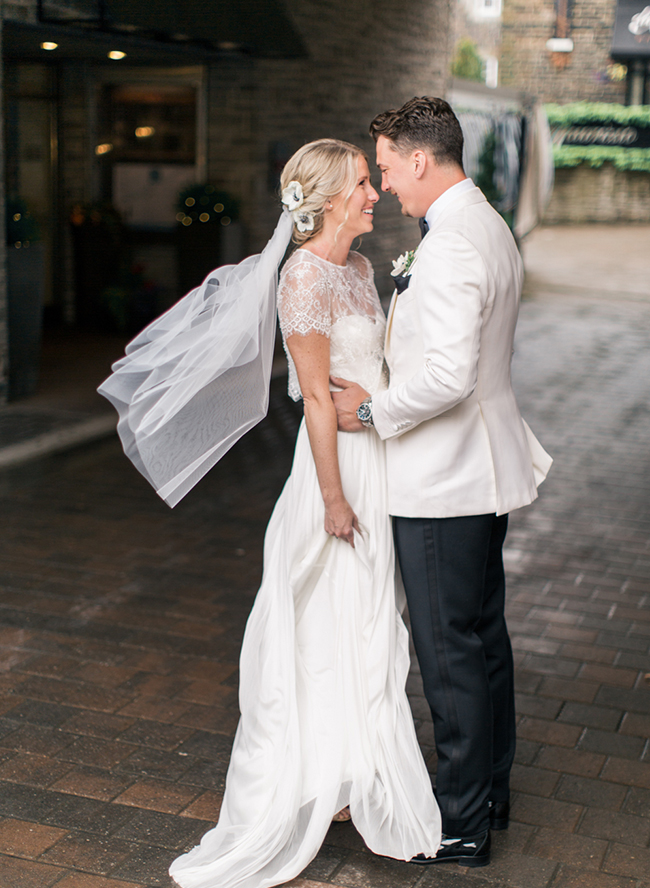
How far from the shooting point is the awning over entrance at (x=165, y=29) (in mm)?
8266

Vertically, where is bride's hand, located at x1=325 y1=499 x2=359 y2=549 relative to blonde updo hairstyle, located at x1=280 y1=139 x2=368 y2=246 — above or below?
below

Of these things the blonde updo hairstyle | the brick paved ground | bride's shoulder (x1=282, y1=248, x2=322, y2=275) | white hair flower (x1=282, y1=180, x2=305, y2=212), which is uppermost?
the blonde updo hairstyle

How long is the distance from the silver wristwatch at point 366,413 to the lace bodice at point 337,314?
0.39 feet

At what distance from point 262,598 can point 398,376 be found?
2.46 feet

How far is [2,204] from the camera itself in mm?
7590

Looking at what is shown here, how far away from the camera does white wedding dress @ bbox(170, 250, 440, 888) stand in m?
2.69

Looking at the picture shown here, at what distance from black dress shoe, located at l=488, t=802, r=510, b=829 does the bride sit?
0.89 ft

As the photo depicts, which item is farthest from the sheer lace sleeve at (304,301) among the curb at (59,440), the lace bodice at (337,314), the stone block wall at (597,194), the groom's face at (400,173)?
the stone block wall at (597,194)

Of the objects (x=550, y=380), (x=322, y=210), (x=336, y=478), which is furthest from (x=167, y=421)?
(x=550, y=380)

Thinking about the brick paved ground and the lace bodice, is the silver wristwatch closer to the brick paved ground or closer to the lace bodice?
the lace bodice

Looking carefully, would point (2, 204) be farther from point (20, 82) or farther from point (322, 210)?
point (322, 210)

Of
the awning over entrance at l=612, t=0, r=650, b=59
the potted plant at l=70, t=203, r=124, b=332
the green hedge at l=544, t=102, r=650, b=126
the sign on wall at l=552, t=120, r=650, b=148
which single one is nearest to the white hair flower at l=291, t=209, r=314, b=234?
the potted plant at l=70, t=203, r=124, b=332

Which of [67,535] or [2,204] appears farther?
[2,204]

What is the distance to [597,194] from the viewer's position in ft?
93.5
